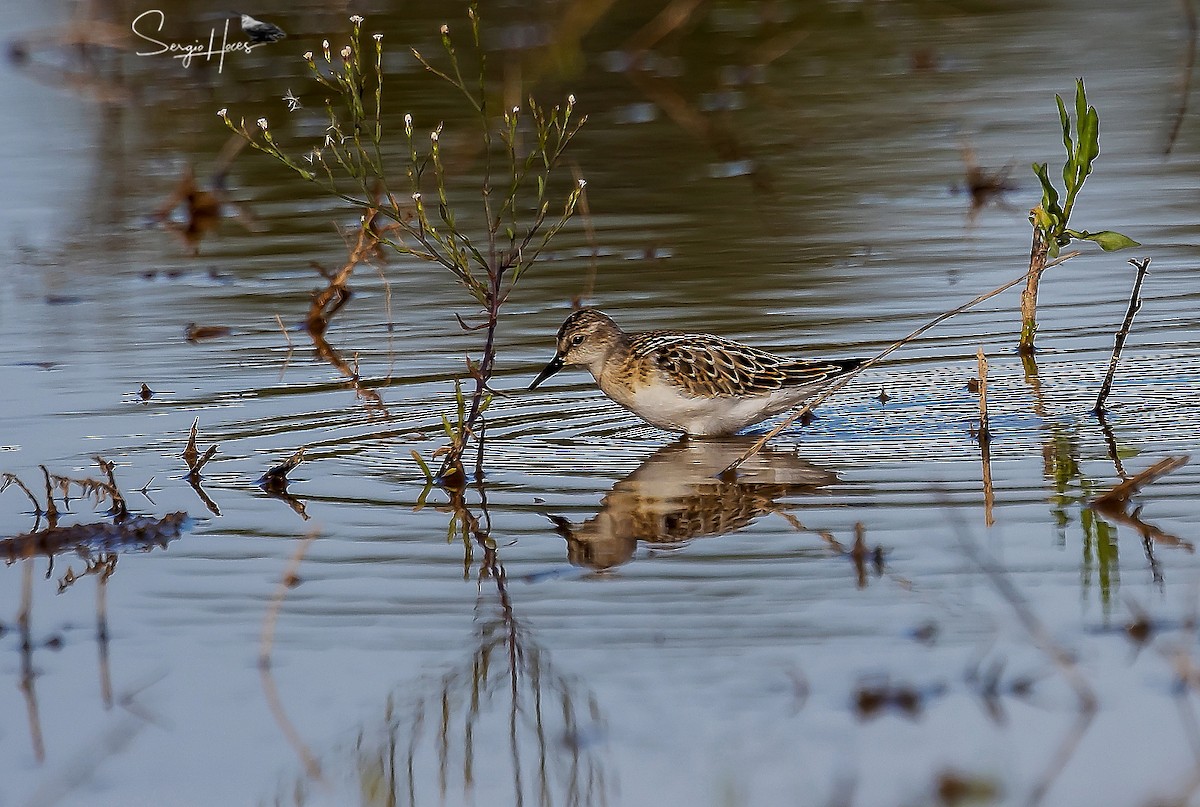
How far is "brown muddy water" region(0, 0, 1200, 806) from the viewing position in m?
4.97

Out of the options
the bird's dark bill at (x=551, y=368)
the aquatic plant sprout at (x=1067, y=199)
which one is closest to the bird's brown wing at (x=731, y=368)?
the bird's dark bill at (x=551, y=368)

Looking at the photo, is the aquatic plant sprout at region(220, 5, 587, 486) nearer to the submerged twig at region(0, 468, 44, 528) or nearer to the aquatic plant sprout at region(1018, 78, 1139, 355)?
the submerged twig at region(0, 468, 44, 528)

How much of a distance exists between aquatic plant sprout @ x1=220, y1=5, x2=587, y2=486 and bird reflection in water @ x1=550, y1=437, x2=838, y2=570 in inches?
28.7

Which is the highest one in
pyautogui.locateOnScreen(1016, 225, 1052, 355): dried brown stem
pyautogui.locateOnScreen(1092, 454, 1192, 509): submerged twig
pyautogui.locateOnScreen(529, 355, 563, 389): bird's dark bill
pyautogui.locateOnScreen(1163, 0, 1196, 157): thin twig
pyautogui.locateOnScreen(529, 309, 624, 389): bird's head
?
pyautogui.locateOnScreen(1163, 0, 1196, 157): thin twig

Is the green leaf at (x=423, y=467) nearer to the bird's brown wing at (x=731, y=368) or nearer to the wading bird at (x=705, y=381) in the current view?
the wading bird at (x=705, y=381)

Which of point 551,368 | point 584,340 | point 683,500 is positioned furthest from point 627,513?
point 551,368

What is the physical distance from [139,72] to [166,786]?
59.8 feet

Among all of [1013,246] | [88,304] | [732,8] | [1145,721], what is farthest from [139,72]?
[1145,721]

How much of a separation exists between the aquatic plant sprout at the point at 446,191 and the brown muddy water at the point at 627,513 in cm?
29

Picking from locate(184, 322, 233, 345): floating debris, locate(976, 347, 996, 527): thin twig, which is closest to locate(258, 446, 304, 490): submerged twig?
locate(976, 347, 996, 527): thin twig

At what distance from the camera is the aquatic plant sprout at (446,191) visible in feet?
25.4

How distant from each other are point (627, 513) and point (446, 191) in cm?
805

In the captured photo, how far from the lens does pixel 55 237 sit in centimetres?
1393
